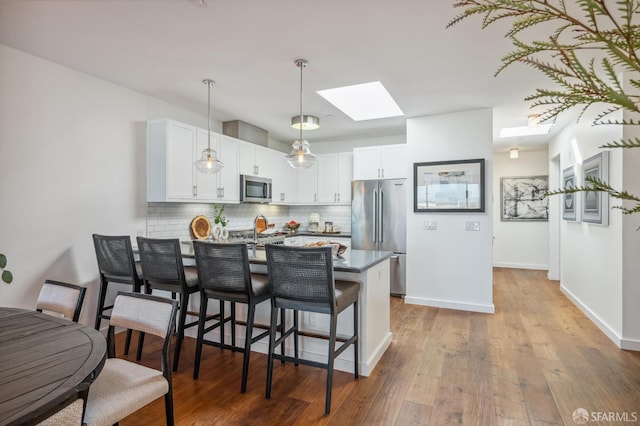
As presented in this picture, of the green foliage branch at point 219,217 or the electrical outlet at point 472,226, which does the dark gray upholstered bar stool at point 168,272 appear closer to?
the green foliage branch at point 219,217

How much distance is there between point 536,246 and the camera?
721 centimetres

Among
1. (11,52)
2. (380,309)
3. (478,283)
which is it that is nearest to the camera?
(11,52)

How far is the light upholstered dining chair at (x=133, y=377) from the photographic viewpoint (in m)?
1.43

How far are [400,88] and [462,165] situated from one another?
1.45 m

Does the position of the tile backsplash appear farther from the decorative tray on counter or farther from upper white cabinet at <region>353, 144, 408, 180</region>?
upper white cabinet at <region>353, 144, 408, 180</region>

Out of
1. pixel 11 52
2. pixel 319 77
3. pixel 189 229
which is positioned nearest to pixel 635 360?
pixel 319 77

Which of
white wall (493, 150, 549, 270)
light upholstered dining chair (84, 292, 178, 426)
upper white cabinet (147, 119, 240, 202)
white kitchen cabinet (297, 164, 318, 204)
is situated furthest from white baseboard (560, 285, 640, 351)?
upper white cabinet (147, 119, 240, 202)

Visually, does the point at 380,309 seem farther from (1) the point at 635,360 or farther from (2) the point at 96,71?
(2) the point at 96,71

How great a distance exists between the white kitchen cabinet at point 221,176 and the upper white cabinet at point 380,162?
6.08ft

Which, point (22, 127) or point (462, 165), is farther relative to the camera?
point (462, 165)

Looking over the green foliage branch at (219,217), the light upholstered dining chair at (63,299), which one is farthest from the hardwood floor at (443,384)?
the green foliage branch at (219,217)

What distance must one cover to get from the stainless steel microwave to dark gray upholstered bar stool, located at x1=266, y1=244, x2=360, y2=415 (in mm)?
2551

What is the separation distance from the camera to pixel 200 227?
15.0ft

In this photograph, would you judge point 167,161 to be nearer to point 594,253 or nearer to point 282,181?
point 282,181
